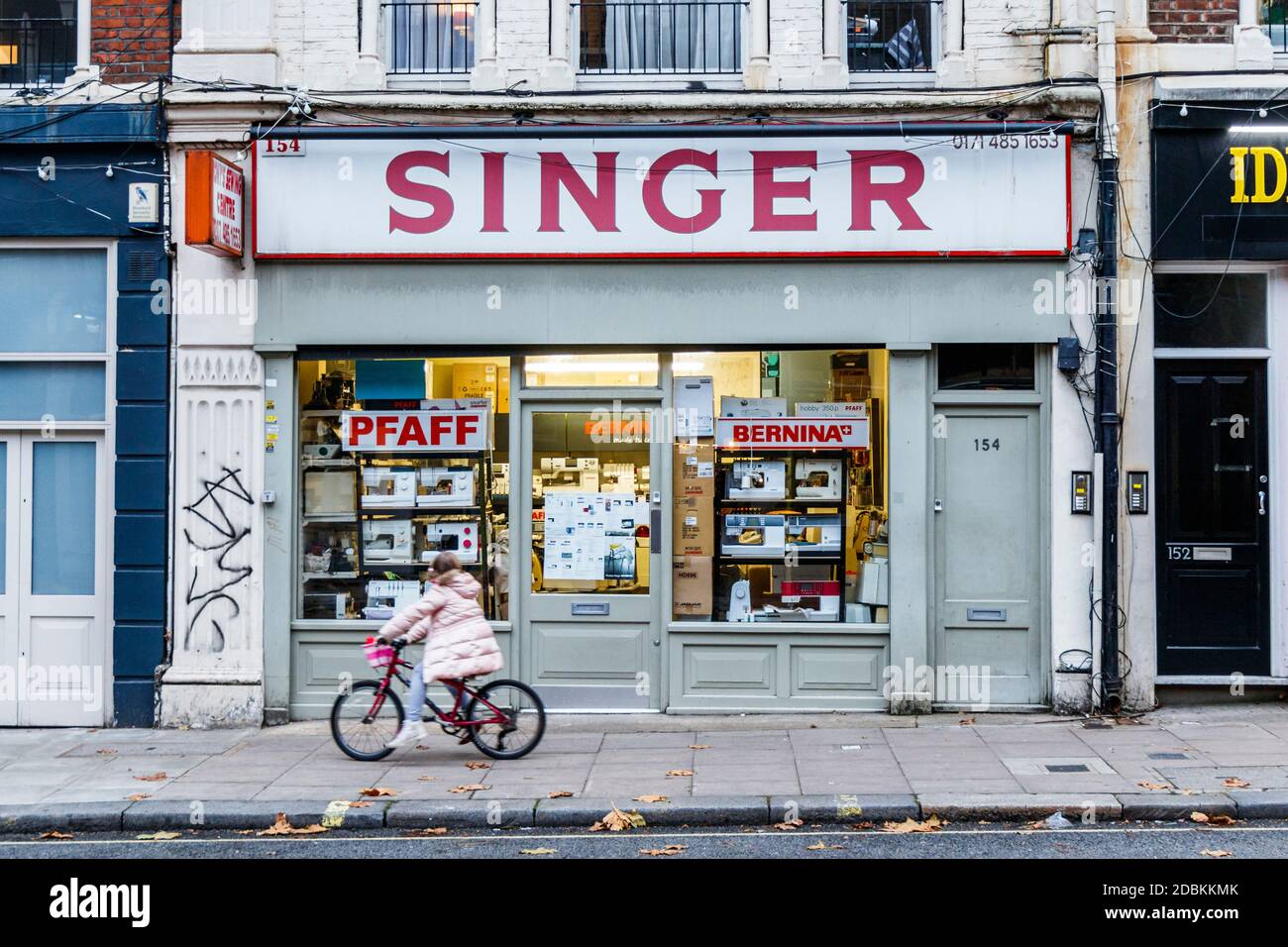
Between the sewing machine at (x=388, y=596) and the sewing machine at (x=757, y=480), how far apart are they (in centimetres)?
300

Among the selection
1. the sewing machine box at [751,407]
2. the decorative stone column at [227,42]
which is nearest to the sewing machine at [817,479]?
the sewing machine box at [751,407]

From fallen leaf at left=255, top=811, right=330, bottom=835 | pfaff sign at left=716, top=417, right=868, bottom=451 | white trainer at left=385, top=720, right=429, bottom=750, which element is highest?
pfaff sign at left=716, top=417, right=868, bottom=451

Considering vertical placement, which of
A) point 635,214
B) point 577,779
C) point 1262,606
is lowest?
point 577,779

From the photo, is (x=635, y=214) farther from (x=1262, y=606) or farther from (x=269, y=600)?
(x=1262, y=606)

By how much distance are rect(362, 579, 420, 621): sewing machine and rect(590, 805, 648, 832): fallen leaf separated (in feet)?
12.8

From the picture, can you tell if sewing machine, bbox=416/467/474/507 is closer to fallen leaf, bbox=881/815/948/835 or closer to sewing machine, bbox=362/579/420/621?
sewing machine, bbox=362/579/420/621

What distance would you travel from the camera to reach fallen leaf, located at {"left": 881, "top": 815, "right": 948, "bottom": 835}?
24.5 ft

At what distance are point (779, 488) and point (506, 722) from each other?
339cm

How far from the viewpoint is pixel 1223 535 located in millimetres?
10547

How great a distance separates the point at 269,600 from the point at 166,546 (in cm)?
100

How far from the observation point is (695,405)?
1082 cm

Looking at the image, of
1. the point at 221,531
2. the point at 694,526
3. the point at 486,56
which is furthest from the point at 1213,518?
the point at 221,531

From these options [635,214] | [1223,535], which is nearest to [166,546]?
[635,214]

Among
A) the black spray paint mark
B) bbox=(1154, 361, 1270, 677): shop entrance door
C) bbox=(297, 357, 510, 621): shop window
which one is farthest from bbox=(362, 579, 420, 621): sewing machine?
bbox=(1154, 361, 1270, 677): shop entrance door
